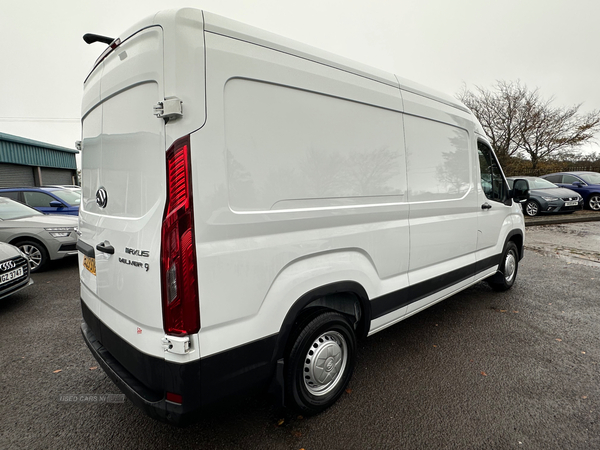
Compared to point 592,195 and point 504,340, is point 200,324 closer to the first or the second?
point 504,340

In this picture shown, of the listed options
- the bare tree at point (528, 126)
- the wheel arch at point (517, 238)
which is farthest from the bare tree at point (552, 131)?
the wheel arch at point (517, 238)

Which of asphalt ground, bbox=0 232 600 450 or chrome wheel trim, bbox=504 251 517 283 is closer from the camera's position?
asphalt ground, bbox=0 232 600 450

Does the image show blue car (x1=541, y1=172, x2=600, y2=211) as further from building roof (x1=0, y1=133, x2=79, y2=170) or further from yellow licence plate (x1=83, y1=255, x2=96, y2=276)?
building roof (x1=0, y1=133, x2=79, y2=170)

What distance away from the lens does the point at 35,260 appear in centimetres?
584

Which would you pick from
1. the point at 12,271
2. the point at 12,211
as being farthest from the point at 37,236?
the point at 12,271

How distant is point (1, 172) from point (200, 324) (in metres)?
22.1

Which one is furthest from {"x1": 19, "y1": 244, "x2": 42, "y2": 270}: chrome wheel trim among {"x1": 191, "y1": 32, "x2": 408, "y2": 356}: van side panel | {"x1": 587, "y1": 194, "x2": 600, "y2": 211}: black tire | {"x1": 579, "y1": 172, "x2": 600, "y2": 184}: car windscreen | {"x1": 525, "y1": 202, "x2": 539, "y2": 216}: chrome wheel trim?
{"x1": 579, "y1": 172, "x2": 600, "y2": 184}: car windscreen

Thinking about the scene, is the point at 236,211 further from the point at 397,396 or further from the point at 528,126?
the point at 528,126

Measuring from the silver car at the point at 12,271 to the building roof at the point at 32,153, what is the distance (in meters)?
17.9

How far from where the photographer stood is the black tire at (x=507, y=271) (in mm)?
4531

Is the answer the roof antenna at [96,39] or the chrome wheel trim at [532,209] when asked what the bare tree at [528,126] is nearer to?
the chrome wheel trim at [532,209]

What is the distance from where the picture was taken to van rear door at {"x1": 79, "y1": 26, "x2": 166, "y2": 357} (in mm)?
1628

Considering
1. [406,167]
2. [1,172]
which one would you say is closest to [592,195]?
[406,167]

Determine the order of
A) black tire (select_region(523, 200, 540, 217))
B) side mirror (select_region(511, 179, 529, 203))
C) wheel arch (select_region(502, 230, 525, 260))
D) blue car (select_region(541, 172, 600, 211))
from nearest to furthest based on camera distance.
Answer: side mirror (select_region(511, 179, 529, 203)) < wheel arch (select_region(502, 230, 525, 260)) < black tire (select_region(523, 200, 540, 217)) < blue car (select_region(541, 172, 600, 211))
